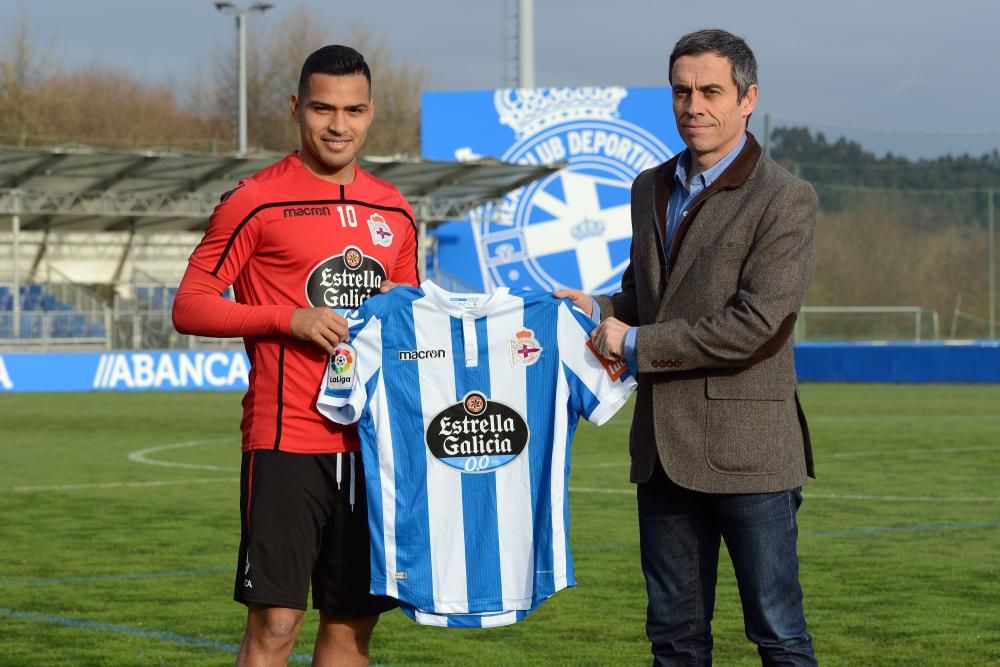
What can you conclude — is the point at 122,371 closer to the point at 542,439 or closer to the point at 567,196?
the point at 567,196

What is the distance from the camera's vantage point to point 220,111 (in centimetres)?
5862

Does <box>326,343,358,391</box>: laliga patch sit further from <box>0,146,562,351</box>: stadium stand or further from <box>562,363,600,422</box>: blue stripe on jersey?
<box>0,146,562,351</box>: stadium stand

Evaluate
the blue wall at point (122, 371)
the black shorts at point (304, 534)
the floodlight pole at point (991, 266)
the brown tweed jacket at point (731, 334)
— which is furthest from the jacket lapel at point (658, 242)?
the floodlight pole at point (991, 266)

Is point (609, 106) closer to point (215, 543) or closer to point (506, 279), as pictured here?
point (506, 279)

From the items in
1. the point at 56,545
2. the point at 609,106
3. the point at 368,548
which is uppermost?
the point at 609,106

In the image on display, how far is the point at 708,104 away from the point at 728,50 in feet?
0.44

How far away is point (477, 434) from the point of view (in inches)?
167

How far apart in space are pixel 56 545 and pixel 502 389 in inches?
210

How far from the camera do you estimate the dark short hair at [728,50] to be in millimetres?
3729

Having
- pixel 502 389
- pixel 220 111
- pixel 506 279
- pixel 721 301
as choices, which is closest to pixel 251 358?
pixel 502 389

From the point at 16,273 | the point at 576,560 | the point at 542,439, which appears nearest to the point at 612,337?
the point at 542,439

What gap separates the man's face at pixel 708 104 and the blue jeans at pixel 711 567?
0.80 m

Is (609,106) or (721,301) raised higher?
(609,106)

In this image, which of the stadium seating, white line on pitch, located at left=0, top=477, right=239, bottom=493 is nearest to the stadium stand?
the stadium seating
